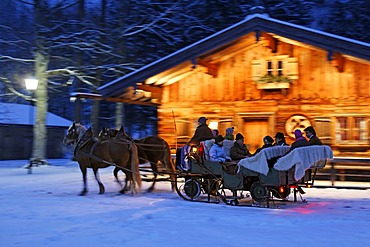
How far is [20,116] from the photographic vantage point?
102 feet

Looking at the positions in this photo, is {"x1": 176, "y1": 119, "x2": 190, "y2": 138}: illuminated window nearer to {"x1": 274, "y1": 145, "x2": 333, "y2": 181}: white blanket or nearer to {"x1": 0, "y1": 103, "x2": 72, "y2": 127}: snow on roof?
{"x1": 274, "y1": 145, "x2": 333, "y2": 181}: white blanket

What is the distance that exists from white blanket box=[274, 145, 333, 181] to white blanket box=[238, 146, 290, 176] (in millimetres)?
242

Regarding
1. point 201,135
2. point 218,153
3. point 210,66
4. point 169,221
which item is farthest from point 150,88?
point 169,221

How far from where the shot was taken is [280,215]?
8648 millimetres

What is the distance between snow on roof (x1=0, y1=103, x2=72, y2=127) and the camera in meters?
29.1

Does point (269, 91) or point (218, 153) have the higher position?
point (269, 91)

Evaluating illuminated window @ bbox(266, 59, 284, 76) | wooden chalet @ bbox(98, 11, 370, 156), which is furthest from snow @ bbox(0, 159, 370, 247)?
illuminated window @ bbox(266, 59, 284, 76)

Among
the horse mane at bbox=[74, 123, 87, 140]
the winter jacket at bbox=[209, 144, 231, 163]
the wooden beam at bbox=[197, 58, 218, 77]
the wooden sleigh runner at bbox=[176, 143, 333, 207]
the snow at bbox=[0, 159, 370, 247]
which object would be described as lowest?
the snow at bbox=[0, 159, 370, 247]

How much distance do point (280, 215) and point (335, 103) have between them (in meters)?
7.46

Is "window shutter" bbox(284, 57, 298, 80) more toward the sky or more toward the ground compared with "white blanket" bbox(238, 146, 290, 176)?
more toward the sky

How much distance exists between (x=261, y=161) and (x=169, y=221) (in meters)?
2.51

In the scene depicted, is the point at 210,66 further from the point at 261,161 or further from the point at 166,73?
the point at 261,161

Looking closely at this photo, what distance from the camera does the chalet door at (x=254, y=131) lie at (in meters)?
16.3

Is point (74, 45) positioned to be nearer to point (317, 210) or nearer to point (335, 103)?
point (335, 103)
